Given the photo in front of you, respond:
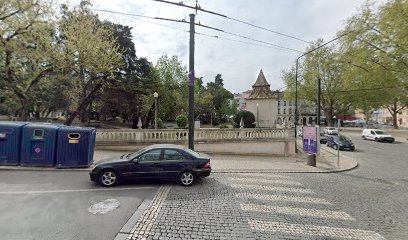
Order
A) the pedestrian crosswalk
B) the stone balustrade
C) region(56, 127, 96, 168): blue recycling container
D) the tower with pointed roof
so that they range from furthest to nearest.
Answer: the tower with pointed roof, the stone balustrade, region(56, 127, 96, 168): blue recycling container, the pedestrian crosswalk

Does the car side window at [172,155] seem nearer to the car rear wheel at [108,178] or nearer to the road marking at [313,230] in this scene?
the car rear wheel at [108,178]

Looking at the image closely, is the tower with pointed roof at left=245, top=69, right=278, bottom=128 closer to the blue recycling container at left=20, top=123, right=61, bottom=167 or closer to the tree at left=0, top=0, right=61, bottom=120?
the tree at left=0, top=0, right=61, bottom=120

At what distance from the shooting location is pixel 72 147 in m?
9.30

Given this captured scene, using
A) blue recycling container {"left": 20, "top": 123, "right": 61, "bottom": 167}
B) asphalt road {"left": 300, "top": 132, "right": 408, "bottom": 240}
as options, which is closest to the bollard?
asphalt road {"left": 300, "top": 132, "right": 408, "bottom": 240}

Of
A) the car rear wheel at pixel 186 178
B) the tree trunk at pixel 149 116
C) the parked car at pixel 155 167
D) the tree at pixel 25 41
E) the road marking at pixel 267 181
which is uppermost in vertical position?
the tree at pixel 25 41

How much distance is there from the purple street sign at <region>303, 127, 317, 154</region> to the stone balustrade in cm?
221

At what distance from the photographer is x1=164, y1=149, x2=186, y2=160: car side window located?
770cm

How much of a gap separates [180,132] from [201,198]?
26.5 ft

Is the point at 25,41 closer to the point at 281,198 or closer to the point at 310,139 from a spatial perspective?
the point at 281,198

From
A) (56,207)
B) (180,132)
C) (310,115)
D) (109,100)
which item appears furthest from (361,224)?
(310,115)

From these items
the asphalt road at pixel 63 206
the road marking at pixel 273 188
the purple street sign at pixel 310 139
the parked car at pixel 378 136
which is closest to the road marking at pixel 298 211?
the road marking at pixel 273 188

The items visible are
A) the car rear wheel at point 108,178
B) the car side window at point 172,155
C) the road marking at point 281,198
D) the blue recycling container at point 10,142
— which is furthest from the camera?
the blue recycling container at point 10,142

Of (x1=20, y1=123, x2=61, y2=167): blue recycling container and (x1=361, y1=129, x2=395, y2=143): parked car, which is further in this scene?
(x1=361, y1=129, x2=395, y2=143): parked car

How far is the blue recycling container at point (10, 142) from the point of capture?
29.7ft
